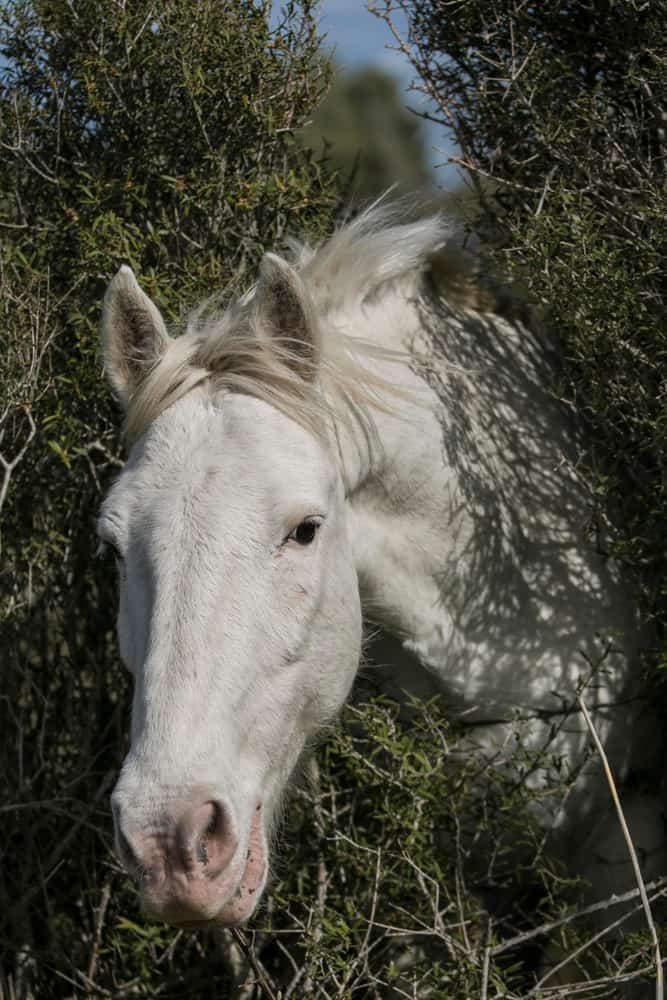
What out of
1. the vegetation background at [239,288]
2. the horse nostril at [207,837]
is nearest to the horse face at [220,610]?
the horse nostril at [207,837]

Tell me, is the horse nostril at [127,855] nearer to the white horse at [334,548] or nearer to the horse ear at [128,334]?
the white horse at [334,548]

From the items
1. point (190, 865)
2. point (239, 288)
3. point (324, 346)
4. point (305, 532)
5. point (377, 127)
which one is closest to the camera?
point (190, 865)

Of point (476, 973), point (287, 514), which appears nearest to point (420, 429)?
point (287, 514)

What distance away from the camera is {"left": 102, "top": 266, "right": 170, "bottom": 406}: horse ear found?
2.61 metres

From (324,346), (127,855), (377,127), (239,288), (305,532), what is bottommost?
(377,127)

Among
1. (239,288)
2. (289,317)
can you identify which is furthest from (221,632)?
(239,288)

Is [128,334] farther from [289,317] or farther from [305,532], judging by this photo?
[305,532]

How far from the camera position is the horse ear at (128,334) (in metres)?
2.61

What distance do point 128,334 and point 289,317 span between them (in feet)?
1.47

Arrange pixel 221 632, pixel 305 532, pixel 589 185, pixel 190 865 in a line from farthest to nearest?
pixel 589 185 < pixel 305 532 < pixel 221 632 < pixel 190 865

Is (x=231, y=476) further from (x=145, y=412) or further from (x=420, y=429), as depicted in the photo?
(x=420, y=429)

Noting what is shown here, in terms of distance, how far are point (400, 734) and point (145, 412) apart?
1149 millimetres

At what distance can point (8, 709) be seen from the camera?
3648 mm

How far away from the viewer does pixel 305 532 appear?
2342 millimetres
